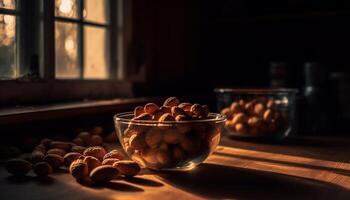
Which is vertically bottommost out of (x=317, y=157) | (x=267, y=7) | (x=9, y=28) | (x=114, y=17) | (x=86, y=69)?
(x=317, y=157)

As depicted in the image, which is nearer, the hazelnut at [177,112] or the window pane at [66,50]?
the hazelnut at [177,112]

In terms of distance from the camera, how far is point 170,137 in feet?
2.36

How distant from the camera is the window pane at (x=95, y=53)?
64.5 inches

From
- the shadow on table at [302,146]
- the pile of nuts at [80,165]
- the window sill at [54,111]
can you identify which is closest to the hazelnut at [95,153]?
the pile of nuts at [80,165]

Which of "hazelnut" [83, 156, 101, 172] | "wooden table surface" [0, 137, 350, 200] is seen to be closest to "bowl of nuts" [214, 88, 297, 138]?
"wooden table surface" [0, 137, 350, 200]

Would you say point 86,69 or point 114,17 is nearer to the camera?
point 86,69

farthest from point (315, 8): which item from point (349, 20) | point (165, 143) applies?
point (165, 143)

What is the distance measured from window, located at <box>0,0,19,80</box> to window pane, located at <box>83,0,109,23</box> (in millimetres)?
341

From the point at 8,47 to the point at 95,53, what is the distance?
43 cm

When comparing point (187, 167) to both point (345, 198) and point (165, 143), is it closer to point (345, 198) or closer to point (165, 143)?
point (165, 143)

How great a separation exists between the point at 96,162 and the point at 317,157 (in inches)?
21.4

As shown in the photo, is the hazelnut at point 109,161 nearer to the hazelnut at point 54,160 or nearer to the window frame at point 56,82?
the hazelnut at point 54,160

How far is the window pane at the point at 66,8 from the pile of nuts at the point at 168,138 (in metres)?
0.84

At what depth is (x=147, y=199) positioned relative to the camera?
0.62m
